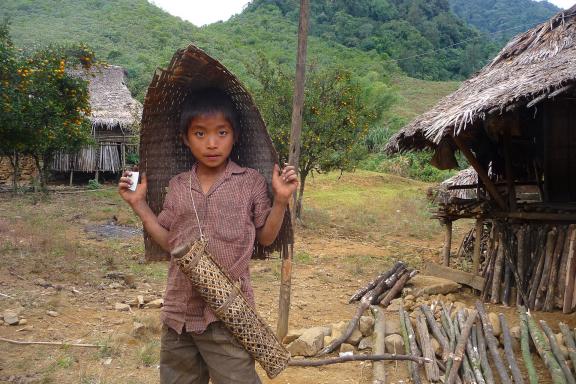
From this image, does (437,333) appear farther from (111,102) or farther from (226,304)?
(111,102)

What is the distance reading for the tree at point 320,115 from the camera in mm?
10773

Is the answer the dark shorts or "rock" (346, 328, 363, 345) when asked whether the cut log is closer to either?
"rock" (346, 328, 363, 345)

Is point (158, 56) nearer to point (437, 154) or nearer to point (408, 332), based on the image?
point (437, 154)

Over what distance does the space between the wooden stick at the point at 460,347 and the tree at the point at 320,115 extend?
22.5 ft

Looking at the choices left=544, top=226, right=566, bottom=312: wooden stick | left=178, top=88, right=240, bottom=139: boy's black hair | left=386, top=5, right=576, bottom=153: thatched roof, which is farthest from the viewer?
left=544, top=226, right=566, bottom=312: wooden stick

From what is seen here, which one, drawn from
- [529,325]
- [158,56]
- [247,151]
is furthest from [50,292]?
[158,56]

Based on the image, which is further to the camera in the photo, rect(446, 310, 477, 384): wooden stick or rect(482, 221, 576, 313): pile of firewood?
rect(482, 221, 576, 313): pile of firewood

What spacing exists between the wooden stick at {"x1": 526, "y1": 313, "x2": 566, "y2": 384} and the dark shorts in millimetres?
2560

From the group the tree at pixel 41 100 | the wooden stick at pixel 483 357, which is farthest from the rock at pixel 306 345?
the tree at pixel 41 100

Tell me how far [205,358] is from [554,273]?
4.67 meters

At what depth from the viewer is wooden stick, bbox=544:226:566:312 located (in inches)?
210

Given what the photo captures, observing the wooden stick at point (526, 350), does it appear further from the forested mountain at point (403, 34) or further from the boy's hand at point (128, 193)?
the forested mountain at point (403, 34)

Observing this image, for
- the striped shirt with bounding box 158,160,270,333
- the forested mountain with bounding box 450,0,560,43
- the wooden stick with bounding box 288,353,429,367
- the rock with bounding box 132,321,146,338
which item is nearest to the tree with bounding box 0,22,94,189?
the rock with bounding box 132,321,146,338

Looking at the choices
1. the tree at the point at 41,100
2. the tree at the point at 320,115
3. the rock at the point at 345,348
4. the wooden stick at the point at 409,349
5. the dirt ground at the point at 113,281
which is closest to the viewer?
the wooden stick at the point at 409,349
